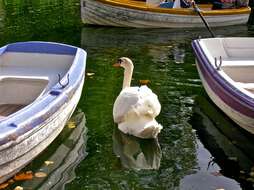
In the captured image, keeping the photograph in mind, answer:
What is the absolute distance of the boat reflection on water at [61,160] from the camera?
562cm

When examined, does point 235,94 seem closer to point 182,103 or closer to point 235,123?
point 235,123

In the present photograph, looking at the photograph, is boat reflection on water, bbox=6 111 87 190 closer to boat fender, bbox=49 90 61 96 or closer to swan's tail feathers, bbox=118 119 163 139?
swan's tail feathers, bbox=118 119 163 139

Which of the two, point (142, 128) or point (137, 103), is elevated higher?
point (137, 103)

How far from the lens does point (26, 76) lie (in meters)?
7.47

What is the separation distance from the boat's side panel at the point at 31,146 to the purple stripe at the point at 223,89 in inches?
78.8

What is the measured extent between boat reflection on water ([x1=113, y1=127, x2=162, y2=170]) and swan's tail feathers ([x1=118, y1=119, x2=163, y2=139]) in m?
0.09

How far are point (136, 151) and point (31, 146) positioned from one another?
60.6 inches

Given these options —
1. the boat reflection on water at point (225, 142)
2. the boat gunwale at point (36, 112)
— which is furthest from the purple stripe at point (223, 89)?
the boat gunwale at point (36, 112)

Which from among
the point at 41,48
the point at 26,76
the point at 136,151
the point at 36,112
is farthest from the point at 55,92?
the point at 41,48

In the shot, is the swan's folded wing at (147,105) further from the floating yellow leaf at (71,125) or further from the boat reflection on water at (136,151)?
the floating yellow leaf at (71,125)

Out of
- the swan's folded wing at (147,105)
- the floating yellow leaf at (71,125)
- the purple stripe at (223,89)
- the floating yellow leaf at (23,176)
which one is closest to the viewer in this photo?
the floating yellow leaf at (23,176)

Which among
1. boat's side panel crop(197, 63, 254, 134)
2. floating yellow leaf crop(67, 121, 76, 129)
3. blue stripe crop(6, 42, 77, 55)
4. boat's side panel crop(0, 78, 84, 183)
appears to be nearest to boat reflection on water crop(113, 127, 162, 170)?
floating yellow leaf crop(67, 121, 76, 129)

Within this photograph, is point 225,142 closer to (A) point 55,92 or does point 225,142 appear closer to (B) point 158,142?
(B) point 158,142

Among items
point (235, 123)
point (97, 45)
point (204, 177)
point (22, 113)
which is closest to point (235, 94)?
point (235, 123)
